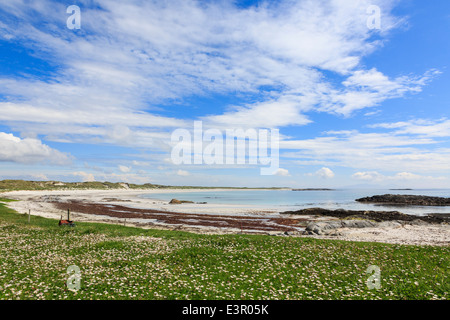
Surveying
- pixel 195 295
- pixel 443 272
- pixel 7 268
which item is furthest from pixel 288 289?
pixel 7 268

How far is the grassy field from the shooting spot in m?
14.9

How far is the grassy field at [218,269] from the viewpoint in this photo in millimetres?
14938

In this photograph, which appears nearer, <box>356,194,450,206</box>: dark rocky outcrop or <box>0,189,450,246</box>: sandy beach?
<box>0,189,450,246</box>: sandy beach

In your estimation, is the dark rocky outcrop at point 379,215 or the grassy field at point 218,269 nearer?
the grassy field at point 218,269

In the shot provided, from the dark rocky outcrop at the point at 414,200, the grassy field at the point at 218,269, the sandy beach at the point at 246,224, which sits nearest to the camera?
the grassy field at the point at 218,269

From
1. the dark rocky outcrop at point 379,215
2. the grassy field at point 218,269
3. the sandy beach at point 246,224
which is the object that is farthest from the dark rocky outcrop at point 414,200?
the grassy field at point 218,269

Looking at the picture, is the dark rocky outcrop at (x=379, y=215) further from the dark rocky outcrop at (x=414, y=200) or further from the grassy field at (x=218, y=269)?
the dark rocky outcrop at (x=414, y=200)

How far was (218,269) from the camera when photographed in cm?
1939

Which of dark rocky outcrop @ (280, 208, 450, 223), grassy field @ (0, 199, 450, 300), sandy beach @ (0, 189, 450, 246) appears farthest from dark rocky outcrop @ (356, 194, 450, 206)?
grassy field @ (0, 199, 450, 300)

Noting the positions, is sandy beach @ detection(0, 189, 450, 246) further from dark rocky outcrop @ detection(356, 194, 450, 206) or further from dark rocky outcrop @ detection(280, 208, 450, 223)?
dark rocky outcrop @ detection(356, 194, 450, 206)

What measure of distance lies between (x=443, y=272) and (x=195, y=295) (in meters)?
18.0

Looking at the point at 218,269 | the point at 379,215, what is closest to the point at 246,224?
the point at 218,269

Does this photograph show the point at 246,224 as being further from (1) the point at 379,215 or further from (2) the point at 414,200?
(2) the point at 414,200

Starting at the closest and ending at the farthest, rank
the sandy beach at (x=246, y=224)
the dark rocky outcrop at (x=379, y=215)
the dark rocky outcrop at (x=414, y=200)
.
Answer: the sandy beach at (x=246, y=224) < the dark rocky outcrop at (x=379, y=215) < the dark rocky outcrop at (x=414, y=200)
